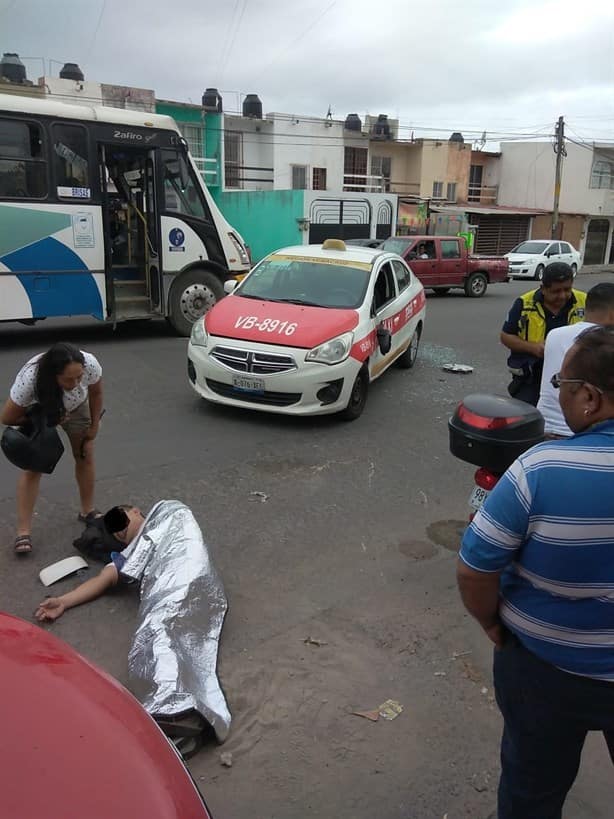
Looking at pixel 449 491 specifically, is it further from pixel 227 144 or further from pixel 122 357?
pixel 227 144

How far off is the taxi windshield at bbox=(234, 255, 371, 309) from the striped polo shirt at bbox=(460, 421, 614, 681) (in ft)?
18.7

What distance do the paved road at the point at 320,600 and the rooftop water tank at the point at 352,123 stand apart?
32.1 meters

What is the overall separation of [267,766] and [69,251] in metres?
8.39

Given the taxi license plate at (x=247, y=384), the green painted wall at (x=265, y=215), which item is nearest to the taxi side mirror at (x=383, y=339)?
the taxi license plate at (x=247, y=384)

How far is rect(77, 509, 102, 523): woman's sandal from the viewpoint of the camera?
4359 millimetres

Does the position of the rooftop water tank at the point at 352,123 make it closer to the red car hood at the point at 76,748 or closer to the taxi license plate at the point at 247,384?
the taxi license plate at the point at 247,384

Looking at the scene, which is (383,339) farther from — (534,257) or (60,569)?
(534,257)

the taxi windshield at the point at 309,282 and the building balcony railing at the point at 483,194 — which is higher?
the building balcony railing at the point at 483,194

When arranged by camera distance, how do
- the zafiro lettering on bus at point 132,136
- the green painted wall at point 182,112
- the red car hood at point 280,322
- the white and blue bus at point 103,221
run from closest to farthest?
the red car hood at point 280,322, the white and blue bus at point 103,221, the zafiro lettering on bus at point 132,136, the green painted wall at point 182,112

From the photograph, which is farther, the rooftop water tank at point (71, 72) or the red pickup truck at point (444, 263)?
the rooftop water tank at point (71, 72)

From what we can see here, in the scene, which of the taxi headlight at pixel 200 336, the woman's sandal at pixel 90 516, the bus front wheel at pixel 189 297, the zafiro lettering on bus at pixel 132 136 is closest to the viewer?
the woman's sandal at pixel 90 516

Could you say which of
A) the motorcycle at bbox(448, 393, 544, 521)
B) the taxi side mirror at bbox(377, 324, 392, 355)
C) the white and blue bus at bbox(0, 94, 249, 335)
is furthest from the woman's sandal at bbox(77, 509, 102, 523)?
the white and blue bus at bbox(0, 94, 249, 335)

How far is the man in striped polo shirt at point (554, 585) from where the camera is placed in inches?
62.7

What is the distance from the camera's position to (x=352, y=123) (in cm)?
3644
